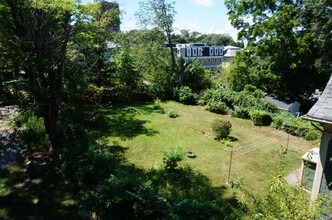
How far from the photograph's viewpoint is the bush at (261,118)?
61.0ft

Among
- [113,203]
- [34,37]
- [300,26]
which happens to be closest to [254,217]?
[113,203]

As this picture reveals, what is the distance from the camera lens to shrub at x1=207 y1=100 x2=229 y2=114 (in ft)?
69.7

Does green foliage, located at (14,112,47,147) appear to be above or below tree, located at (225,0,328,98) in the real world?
below

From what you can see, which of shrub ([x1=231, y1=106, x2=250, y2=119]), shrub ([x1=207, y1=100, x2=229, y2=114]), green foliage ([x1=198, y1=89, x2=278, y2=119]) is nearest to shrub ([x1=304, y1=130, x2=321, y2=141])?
green foliage ([x1=198, y1=89, x2=278, y2=119])

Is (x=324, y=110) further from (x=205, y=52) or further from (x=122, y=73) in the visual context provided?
(x=205, y=52)

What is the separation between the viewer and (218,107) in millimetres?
21203

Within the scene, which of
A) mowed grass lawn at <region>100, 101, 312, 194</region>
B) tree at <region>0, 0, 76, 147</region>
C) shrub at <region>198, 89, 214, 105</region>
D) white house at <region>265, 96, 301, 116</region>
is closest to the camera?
tree at <region>0, 0, 76, 147</region>

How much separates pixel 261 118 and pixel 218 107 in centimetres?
378

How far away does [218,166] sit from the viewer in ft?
38.1

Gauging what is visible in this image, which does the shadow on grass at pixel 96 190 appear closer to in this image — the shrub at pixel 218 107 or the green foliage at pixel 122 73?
the green foliage at pixel 122 73

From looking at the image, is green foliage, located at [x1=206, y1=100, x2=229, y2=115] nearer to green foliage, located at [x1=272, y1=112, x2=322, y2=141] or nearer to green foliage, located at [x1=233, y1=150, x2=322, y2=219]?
green foliage, located at [x1=272, y1=112, x2=322, y2=141]

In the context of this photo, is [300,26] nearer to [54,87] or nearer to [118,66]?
[118,66]

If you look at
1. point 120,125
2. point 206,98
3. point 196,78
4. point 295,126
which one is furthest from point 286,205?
point 196,78

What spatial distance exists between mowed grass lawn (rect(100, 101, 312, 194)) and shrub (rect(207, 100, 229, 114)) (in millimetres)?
1078
